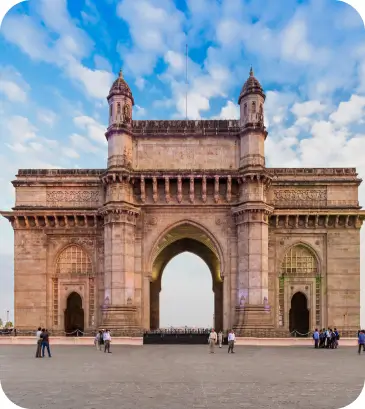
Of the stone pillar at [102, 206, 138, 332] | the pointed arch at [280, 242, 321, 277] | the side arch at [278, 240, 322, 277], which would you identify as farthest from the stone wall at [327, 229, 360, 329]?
the stone pillar at [102, 206, 138, 332]

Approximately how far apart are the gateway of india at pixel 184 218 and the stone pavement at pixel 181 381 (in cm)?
1165

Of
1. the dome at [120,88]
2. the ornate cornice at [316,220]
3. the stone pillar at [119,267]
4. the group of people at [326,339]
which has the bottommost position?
the group of people at [326,339]

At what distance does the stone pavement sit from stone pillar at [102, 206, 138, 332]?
9.40 m

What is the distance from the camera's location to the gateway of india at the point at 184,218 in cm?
3538

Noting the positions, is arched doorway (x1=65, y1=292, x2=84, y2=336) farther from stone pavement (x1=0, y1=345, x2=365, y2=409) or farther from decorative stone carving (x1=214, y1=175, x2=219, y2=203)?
stone pavement (x1=0, y1=345, x2=365, y2=409)

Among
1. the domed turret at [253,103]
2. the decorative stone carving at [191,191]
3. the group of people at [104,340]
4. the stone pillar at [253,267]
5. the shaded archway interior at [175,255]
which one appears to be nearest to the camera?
the group of people at [104,340]

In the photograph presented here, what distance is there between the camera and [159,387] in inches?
579

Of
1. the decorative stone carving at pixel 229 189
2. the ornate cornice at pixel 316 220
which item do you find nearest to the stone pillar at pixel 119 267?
the decorative stone carving at pixel 229 189

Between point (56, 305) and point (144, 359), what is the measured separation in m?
15.6

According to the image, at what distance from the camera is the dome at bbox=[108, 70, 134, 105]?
3631cm

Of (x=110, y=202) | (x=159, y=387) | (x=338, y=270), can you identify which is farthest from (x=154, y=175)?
(x=159, y=387)

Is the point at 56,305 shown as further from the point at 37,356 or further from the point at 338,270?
the point at 338,270

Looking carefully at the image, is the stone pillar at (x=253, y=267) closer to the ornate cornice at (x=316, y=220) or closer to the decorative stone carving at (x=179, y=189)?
the ornate cornice at (x=316, y=220)

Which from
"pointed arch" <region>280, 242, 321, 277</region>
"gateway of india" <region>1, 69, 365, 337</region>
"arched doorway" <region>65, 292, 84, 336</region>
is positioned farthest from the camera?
"arched doorway" <region>65, 292, 84, 336</region>
